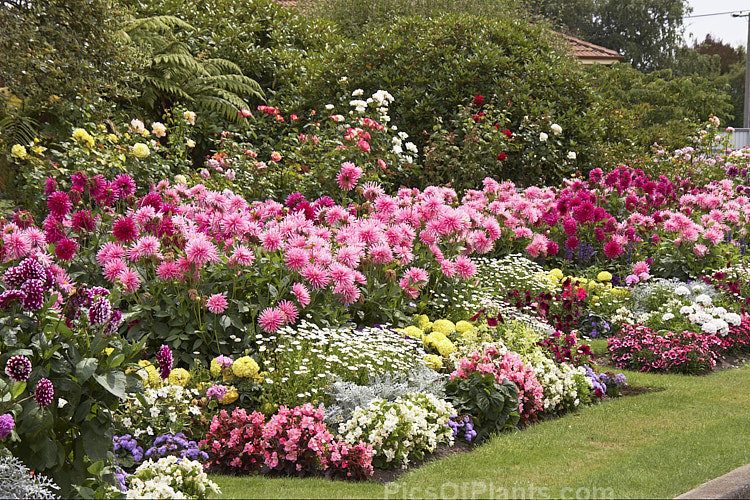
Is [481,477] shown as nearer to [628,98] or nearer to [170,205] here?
[170,205]

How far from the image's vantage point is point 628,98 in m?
30.9

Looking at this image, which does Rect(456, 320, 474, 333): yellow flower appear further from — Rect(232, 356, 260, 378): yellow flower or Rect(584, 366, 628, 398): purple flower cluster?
Rect(232, 356, 260, 378): yellow flower

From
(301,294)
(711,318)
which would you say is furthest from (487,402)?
(711,318)

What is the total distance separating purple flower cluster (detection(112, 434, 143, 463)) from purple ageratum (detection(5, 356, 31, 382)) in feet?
3.21

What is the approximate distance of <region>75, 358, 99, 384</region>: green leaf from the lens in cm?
357

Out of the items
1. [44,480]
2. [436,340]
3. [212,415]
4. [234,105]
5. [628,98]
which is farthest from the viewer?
[628,98]

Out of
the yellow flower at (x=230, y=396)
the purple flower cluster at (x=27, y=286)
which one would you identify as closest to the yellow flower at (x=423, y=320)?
the yellow flower at (x=230, y=396)

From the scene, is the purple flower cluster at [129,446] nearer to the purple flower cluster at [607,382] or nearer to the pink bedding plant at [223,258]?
the pink bedding plant at [223,258]

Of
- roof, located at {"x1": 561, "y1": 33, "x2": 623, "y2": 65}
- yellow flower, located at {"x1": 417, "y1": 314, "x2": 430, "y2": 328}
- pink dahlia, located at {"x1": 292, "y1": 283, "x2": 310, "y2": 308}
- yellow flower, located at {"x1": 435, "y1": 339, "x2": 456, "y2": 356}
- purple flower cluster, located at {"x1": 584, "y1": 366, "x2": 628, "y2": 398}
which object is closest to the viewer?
pink dahlia, located at {"x1": 292, "y1": 283, "x2": 310, "y2": 308}

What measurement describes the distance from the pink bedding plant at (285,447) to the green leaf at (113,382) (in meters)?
0.96

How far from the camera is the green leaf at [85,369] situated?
3.57 metres

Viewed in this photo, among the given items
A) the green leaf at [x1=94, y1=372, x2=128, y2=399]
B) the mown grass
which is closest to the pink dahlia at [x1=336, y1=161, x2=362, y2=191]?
the mown grass

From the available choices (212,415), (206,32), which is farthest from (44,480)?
(206,32)

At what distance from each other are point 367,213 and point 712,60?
50971 mm
